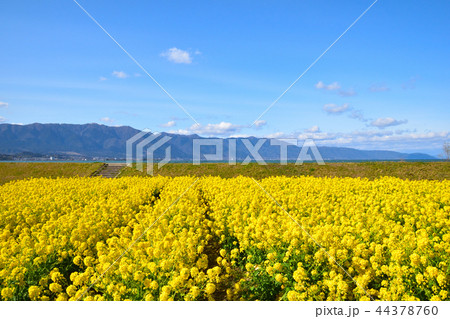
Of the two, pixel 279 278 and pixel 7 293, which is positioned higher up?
pixel 279 278

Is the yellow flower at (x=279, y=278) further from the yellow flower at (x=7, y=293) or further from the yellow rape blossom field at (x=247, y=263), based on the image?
the yellow flower at (x=7, y=293)

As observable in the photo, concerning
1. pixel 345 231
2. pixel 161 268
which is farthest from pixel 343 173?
pixel 161 268

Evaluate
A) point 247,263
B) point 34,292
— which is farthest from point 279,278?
point 34,292

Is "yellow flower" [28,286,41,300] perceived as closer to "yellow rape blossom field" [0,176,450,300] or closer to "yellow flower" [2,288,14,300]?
"yellow rape blossom field" [0,176,450,300]

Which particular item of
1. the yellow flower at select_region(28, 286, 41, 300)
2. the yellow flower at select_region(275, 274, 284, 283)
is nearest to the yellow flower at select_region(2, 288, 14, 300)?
the yellow flower at select_region(28, 286, 41, 300)

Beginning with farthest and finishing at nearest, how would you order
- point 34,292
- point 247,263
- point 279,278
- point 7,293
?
point 247,263 < point 279,278 < point 34,292 < point 7,293

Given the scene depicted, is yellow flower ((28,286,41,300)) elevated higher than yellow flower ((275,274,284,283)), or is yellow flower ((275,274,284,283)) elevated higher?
yellow flower ((275,274,284,283))

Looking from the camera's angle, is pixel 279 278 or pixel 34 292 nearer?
pixel 34 292

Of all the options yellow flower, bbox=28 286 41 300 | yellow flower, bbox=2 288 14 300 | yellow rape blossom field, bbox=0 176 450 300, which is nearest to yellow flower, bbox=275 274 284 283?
yellow rape blossom field, bbox=0 176 450 300

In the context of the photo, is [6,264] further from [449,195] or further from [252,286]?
[449,195]

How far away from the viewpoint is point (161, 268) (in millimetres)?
5699

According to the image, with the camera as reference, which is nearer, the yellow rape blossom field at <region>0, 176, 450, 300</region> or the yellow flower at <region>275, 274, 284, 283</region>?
the yellow rape blossom field at <region>0, 176, 450, 300</region>

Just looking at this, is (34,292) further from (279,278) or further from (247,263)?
(279,278)
